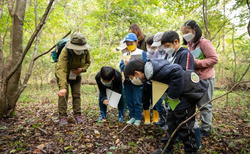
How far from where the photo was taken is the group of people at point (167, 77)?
2.30 meters

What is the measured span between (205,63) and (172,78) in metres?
1.00

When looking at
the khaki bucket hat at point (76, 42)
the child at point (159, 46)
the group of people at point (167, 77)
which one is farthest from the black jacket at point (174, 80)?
the khaki bucket hat at point (76, 42)

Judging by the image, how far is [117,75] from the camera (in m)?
3.73

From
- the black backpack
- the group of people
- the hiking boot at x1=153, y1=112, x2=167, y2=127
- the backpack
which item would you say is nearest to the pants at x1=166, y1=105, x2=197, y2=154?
the group of people

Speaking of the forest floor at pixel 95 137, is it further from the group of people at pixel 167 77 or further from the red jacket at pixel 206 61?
the red jacket at pixel 206 61

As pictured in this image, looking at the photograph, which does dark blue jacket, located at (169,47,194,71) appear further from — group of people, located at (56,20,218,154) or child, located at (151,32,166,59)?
child, located at (151,32,166,59)

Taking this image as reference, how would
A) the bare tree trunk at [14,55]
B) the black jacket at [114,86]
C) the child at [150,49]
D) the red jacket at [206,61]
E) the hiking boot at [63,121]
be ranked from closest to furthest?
the red jacket at [206,61], the bare tree trunk at [14,55], the hiking boot at [63,121], the black jacket at [114,86], the child at [150,49]

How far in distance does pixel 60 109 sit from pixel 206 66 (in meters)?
3.14

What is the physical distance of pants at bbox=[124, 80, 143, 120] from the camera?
11.5 ft

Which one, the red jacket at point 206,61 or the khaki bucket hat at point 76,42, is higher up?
the khaki bucket hat at point 76,42

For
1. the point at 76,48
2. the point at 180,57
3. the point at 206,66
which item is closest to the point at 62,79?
the point at 76,48

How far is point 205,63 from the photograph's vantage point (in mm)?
2855

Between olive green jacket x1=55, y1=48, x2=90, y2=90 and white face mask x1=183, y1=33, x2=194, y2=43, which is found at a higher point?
white face mask x1=183, y1=33, x2=194, y2=43

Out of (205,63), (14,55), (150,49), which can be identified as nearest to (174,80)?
(205,63)
